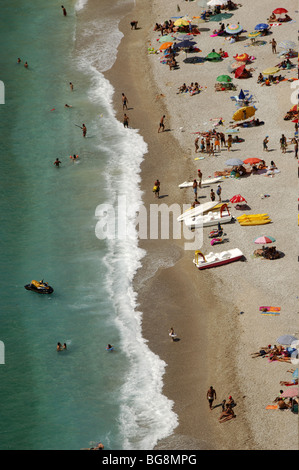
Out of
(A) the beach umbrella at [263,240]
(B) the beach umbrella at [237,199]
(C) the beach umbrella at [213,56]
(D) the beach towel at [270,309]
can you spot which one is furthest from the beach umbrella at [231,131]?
(D) the beach towel at [270,309]

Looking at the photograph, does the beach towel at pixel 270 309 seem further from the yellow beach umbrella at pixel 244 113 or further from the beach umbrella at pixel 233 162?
the yellow beach umbrella at pixel 244 113

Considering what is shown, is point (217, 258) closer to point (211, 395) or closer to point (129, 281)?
point (129, 281)

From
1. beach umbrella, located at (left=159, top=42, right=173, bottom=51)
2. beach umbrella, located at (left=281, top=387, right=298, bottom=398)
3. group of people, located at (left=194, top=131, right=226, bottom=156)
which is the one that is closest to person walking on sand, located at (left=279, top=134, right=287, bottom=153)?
group of people, located at (left=194, top=131, right=226, bottom=156)

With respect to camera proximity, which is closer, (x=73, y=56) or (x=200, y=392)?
(x=200, y=392)

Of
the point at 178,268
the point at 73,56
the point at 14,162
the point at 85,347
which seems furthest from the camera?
the point at 73,56

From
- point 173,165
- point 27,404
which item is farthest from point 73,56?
point 27,404

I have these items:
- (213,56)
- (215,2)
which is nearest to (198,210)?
(213,56)
